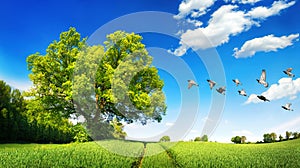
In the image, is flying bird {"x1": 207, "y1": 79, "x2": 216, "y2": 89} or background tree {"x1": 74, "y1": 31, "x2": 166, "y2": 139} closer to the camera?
flying bird {"x1": 207, "y1": 79, "x2": 216, "y2": 89}

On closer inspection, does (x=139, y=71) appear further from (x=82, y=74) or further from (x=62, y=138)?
(x=62, y=138)

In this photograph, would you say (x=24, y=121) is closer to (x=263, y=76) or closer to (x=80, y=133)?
(x=80, y=133)

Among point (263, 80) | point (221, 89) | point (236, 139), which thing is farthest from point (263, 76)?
point (236, 139)

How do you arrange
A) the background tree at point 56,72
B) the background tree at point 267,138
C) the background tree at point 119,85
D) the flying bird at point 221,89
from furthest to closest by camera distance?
the background tree at point 56,72 < the background tree at point 267,138 < the background tree at point 119,85 < the flying bird at point 221,89

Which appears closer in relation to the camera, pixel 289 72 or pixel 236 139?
pixel 289 72

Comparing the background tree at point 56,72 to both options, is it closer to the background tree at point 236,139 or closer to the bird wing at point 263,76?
the background tree at point 236,139

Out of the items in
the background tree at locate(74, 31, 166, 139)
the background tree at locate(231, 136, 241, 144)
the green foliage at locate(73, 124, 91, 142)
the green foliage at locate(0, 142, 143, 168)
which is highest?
the background tree at locate(74, 31, 166, 139)

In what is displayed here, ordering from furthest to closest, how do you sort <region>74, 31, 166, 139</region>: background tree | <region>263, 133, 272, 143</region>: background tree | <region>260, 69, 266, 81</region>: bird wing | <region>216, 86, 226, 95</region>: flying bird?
<region>263, 133, 272, 143</region>: background tree → <region>74, 31, 166, 139</region>: background tree → <region>216, 86, 226, 95</region>: flying bird → <region>260, 69, 266, 81</region>: bird wing

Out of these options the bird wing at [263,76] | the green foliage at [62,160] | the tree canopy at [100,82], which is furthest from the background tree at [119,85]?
the bird wing at [263,76]

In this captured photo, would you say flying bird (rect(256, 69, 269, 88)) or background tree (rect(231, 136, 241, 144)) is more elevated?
flying bird (rect(256, 69, 269, 88))

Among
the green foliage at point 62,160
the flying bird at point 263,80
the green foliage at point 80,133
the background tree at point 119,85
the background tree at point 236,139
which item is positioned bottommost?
the green foliage at point 62,160

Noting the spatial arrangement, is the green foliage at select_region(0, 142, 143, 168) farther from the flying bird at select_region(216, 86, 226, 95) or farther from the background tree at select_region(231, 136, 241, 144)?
the background tree at select_region(231, 136, 241, 144)

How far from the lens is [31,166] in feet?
38.0

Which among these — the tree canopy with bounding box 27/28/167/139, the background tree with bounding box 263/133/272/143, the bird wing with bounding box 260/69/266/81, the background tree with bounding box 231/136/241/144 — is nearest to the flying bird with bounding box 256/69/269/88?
the bird wing with bounding box 260/69/266/81
